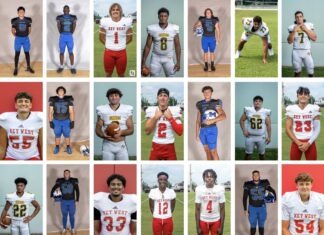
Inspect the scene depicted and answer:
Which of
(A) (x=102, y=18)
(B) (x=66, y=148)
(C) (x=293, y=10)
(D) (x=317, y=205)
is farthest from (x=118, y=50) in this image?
(D) (x=317, y=205)

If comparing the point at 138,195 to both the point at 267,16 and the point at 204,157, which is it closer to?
the point at 204,157

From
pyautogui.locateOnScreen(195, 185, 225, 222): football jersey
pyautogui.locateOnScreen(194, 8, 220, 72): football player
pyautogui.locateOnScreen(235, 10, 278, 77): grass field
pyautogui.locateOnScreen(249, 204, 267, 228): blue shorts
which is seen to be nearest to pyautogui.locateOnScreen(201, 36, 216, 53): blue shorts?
pyautogui.locateOnScreen(194, 8, 220, 72): football player

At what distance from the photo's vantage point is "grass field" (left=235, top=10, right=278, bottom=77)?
14.4 feet

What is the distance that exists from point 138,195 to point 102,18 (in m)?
0.80

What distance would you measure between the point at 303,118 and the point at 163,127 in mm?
622

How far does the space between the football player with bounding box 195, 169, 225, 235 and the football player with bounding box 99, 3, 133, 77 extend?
2.04 ft

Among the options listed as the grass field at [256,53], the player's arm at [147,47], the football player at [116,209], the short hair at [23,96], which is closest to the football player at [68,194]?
the football player at [116,209]

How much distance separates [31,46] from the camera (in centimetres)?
439

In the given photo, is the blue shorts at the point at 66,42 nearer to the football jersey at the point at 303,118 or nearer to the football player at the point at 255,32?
the football player at the point at 255,32

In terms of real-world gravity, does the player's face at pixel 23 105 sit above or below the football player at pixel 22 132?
above

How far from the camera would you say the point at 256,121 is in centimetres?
440

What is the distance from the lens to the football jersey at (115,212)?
4414 mm

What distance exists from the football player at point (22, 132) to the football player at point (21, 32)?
15 centimetres

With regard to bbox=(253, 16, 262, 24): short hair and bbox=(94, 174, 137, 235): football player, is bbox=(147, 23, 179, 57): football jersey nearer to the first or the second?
bbox=(253, 16, 262, 24): short hair
